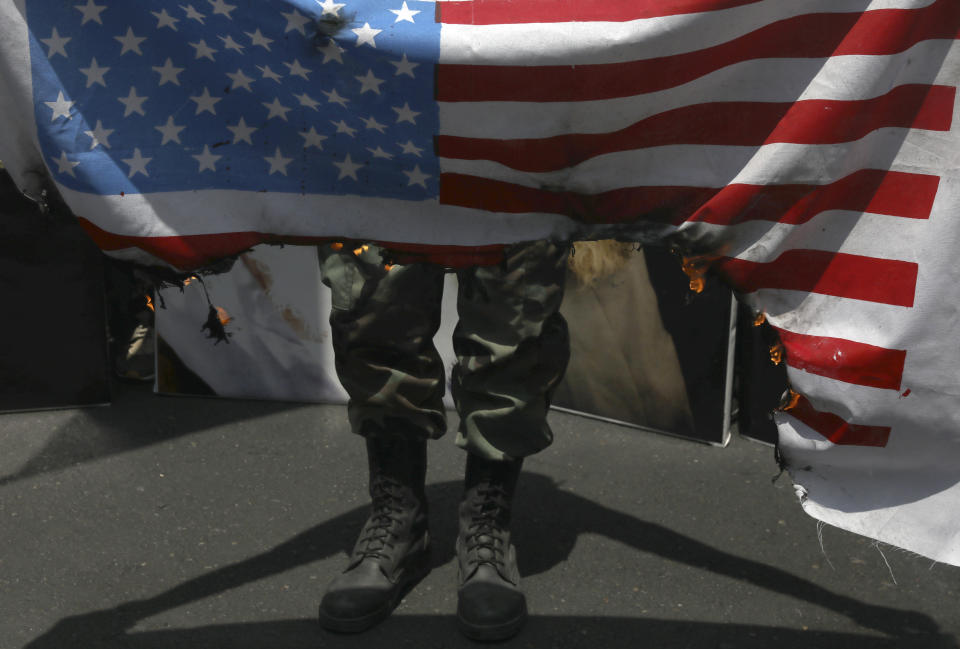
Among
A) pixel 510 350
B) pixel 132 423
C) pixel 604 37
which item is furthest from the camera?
pixel 132 423

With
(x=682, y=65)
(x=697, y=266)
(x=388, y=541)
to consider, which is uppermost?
(x=682, y=65)

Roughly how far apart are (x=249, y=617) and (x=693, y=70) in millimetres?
1120

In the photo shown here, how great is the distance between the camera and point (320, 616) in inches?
63.8

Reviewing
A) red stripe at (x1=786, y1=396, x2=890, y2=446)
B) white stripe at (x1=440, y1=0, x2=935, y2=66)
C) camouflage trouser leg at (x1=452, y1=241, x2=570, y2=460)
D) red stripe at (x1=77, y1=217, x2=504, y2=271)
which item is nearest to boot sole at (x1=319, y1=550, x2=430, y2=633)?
camouflage trouser leg at (x1=452, y1=241, x2=570, y2=460)

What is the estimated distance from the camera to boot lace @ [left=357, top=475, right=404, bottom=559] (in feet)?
5.58

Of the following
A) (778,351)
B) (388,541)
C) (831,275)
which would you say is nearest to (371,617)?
(388,541)

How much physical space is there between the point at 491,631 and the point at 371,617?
201 millimetres

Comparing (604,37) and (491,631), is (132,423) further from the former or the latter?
(604,37)

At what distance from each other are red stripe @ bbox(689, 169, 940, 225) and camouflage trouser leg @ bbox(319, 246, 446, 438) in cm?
52

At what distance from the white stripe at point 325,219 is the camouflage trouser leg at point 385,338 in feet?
0.88

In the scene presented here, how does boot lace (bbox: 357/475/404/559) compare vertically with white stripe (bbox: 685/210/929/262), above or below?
below

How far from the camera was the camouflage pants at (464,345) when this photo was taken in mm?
1564

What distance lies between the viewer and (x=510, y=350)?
5.14ft

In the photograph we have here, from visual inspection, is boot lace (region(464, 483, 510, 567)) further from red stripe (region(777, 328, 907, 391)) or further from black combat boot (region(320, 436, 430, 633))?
red stripe (region(777, 328, 907, 391))
